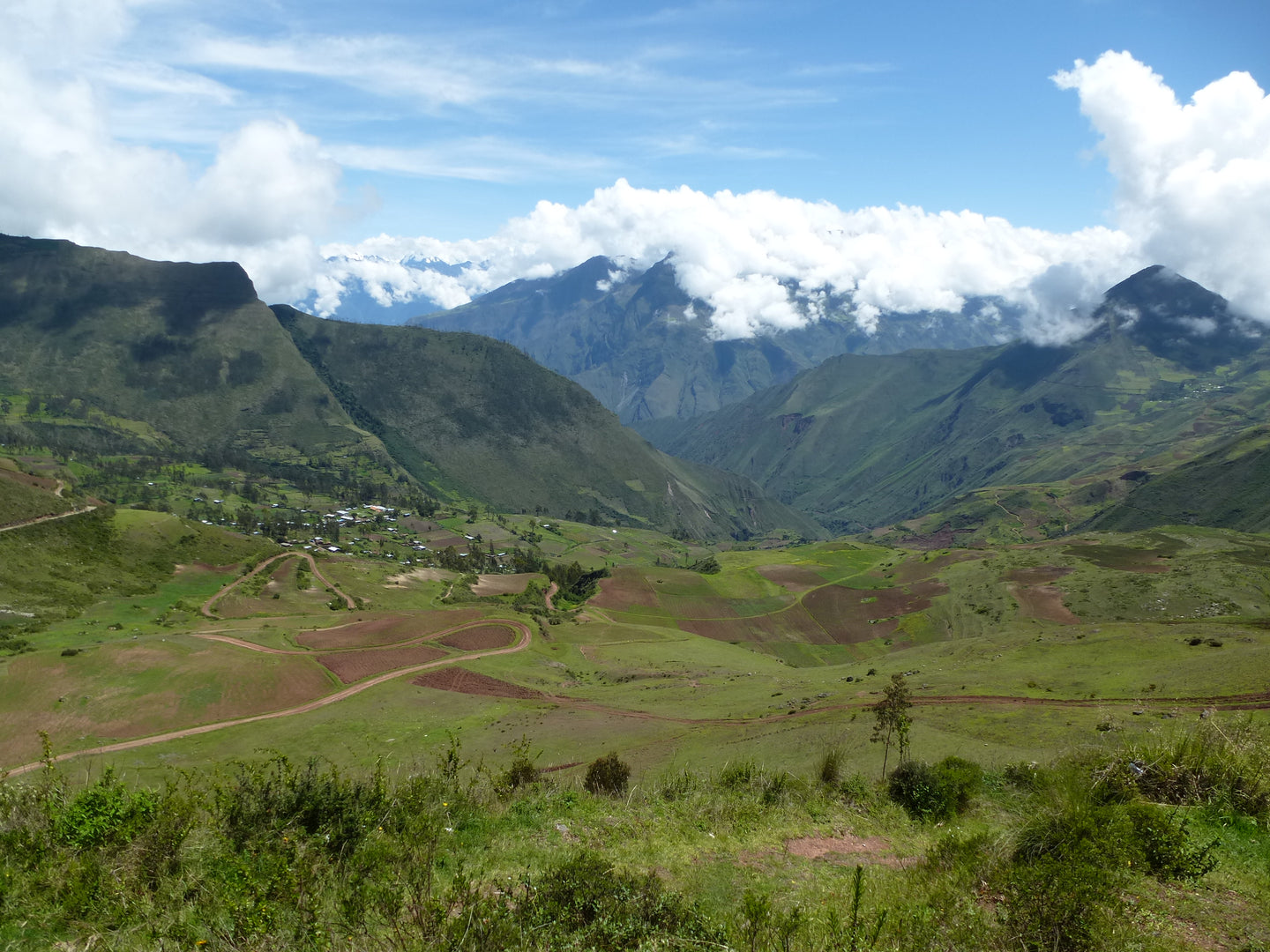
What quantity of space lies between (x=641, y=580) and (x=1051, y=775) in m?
144

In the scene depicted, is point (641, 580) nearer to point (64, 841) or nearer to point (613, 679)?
point (613, 679)

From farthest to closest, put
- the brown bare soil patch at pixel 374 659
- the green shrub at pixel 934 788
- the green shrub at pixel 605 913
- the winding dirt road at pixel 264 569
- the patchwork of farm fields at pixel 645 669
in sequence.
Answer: the winding dirt road at pixel 264 569 < the brown bare soil patch at pixel 374 659 < the patchwork of farm fields at pixel 645 669 < the green shrub at pixel 934 788 < the green shrub at pixel 605 913

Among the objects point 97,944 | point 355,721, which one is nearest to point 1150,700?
point 97,944

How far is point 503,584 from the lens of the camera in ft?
522

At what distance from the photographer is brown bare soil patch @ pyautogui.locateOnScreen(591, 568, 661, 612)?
145875 mm

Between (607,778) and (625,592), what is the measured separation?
127234mm

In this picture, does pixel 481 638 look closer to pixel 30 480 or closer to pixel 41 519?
pixel 41 519

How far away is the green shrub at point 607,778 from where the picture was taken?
87.8 feet

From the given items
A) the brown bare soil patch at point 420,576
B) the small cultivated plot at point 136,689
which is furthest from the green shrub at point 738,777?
the brown bare soil patch at point 420,576

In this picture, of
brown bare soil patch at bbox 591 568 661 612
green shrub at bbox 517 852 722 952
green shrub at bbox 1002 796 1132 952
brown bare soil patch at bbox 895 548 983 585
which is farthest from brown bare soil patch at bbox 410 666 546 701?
brown bare soil patch at bbox 895 548 983 585

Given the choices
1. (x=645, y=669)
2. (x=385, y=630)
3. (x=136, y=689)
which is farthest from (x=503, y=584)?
(x=136, y=689)

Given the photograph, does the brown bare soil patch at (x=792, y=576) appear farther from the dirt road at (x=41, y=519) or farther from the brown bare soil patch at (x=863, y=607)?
the dirt road at (x=41, y=519)

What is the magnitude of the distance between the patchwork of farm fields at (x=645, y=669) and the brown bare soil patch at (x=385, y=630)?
492 mm

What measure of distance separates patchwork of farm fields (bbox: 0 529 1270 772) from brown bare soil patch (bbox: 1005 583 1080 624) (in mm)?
541
